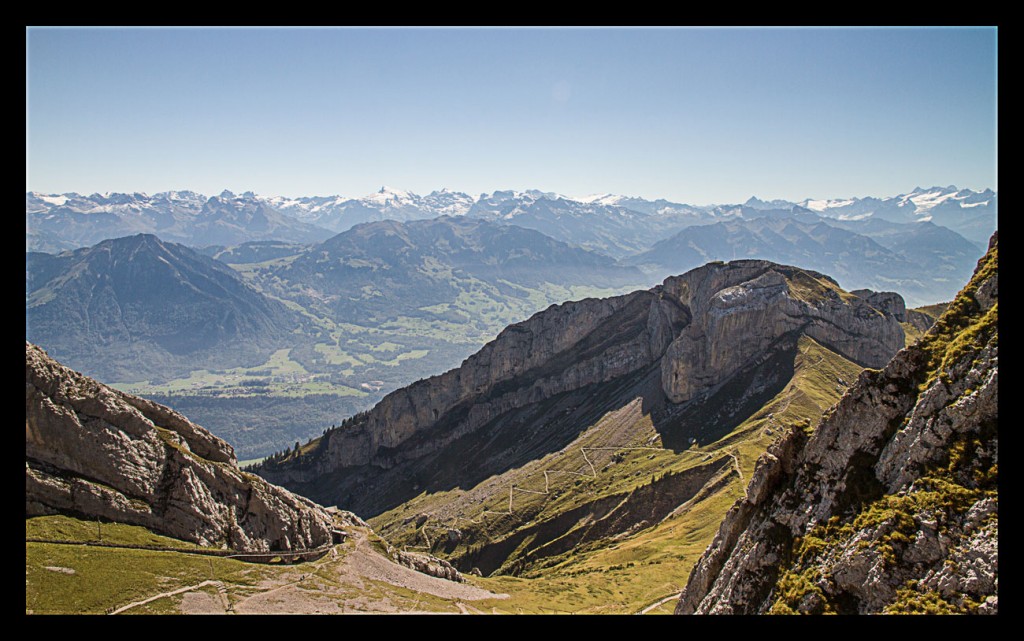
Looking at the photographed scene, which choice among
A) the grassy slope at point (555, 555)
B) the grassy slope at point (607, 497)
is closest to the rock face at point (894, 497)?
the grassy slope at point (555, 555)

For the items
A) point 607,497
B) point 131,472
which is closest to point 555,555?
point 607,497

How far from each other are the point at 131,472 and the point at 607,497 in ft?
304

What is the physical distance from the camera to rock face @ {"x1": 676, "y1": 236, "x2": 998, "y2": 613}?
23094 millimetres

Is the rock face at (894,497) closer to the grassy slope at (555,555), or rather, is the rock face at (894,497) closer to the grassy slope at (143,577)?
the grassy slope at (555,555)

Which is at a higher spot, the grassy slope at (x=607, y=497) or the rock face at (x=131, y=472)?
the rock face at (x=131, y=472)

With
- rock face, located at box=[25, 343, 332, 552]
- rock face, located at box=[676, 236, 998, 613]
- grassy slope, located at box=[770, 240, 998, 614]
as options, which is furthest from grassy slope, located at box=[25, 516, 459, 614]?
grassy slope, located at box=[770, 240, 998, 614]

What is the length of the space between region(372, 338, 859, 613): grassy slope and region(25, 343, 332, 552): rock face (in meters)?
34.1

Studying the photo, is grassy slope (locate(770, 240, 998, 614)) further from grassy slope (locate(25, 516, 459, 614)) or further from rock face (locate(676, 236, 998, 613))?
grassy slope (locate(25, 516, 459, 614))

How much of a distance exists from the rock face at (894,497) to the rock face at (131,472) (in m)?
63.7

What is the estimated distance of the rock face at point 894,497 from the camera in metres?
23.1

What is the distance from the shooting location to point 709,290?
18588 cm

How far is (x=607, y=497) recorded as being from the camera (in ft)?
436

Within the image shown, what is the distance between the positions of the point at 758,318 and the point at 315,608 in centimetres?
13912
